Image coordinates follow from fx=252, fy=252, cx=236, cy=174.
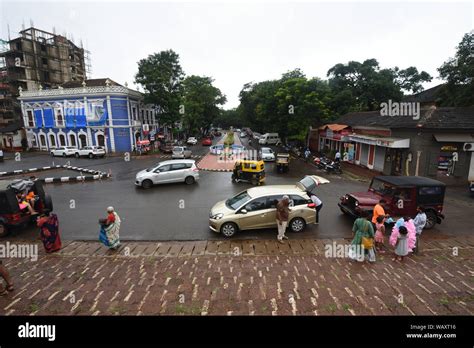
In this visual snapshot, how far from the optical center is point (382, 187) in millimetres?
10078

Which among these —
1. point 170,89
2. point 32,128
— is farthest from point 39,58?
point 170,89

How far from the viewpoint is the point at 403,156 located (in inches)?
732

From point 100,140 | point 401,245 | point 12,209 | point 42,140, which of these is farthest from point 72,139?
point 401,245

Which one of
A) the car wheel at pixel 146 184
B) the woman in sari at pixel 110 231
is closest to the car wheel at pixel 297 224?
the woman in sari at pixel 110 231

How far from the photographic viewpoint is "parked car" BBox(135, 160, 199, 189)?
1606cm

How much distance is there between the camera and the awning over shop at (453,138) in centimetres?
1595

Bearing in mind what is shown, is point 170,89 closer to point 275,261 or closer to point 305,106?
point 305,106

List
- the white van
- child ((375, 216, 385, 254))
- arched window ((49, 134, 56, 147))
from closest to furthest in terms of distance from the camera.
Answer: child ((375, 216, 385, 254))
arched window ((49, 134, 56, 147))
the white van

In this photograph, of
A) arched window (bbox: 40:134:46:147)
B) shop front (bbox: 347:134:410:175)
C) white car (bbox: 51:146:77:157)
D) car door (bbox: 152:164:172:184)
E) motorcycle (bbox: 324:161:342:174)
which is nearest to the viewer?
car door (bbox: 152:164:172:184)

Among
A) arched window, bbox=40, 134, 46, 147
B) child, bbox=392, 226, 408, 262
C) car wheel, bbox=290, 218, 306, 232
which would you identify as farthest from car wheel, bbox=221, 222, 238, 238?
arched window, bbox=40, 134, 46, 147

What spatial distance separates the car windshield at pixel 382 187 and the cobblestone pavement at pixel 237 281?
2.22 m

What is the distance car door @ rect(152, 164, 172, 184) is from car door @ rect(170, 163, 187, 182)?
7.6 inches

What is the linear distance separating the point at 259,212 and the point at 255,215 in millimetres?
176

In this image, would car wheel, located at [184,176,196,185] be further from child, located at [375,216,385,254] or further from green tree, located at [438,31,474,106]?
green tree, located at [438,31,474,106]
